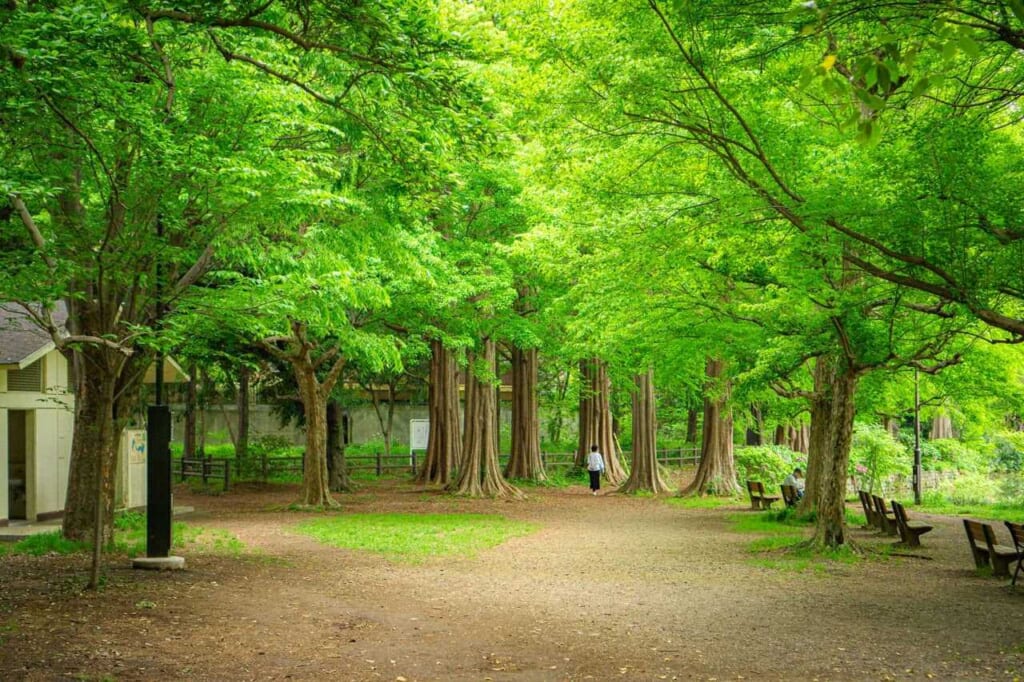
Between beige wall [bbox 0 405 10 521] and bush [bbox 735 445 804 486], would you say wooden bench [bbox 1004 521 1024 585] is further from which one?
bush [bbox 735 445 804 486]

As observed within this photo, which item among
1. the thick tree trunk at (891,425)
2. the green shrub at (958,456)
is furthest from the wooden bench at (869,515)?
the thick tree trunk at (891,425)

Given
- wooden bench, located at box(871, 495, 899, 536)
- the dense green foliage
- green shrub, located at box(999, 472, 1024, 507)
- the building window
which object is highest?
the dense green foliage

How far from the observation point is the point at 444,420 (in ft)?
104

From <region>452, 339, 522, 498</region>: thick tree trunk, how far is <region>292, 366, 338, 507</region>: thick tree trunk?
14.6 feet

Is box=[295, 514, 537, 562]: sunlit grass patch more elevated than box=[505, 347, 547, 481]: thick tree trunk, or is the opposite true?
box=[505, 347, 547, 481]: thick tree trunk

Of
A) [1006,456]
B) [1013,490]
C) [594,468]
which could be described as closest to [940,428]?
[1006,456]

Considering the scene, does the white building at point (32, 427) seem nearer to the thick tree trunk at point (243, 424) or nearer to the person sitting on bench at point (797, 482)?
the thick tree trunk at point (243, 424)

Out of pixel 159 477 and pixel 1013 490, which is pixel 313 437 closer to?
pixel 159 477

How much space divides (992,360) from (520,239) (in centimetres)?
1237

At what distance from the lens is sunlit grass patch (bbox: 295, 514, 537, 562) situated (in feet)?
55.4

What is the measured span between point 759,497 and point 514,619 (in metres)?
15.7

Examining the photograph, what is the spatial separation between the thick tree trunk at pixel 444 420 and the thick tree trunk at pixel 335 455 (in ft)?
9.52

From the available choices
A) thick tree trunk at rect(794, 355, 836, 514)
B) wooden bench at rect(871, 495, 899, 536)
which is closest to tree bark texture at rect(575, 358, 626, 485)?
thick tree trunk at rect(794, 355, 836, 514)

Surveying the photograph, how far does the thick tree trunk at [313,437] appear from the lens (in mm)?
24816
